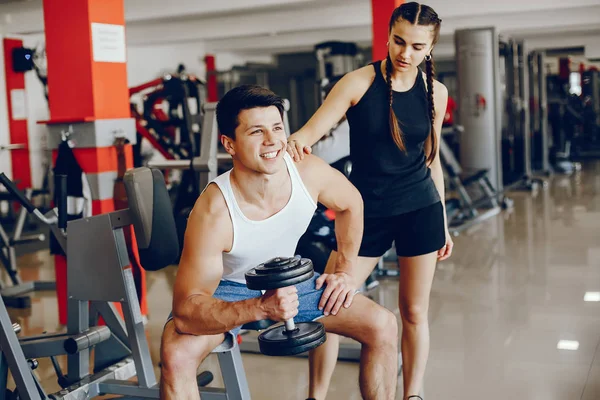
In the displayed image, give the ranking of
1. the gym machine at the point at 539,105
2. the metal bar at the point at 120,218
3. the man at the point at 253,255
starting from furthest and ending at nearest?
the gym machine at the point at 539,105 < the metal bar at the point at 120,218 < the man at the point at 253,255

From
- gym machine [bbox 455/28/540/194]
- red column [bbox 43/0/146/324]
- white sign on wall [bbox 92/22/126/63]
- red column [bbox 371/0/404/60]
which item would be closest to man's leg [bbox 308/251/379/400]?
red column [bbox 43/0/146/324]

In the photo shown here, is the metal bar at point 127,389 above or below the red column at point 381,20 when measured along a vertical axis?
below

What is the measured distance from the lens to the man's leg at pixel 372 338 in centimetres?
181

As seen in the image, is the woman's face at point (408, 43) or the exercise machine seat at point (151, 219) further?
the exercise machine seat at point (151, 219)

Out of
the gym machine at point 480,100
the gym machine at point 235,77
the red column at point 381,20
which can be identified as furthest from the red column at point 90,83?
the gym machine at point 235,77

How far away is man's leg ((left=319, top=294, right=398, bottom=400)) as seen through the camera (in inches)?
71.2

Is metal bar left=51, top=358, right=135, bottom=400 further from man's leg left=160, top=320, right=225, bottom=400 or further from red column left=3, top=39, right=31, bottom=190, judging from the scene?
red column left=3, top=39, right=31, bottom=190

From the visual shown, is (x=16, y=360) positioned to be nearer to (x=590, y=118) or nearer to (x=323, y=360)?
(x=323, y=360)

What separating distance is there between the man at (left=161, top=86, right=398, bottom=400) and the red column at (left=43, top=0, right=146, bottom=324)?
1.78m

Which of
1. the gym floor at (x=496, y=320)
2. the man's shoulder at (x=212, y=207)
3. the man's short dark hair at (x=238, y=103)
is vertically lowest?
the gym floor at (x=496, y=320)

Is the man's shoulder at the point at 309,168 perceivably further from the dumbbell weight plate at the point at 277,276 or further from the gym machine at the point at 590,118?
the gym machine at the point at 590,118

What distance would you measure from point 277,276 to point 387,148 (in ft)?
2.23

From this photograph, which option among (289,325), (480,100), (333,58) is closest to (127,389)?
(289,325)

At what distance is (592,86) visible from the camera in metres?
14.8
